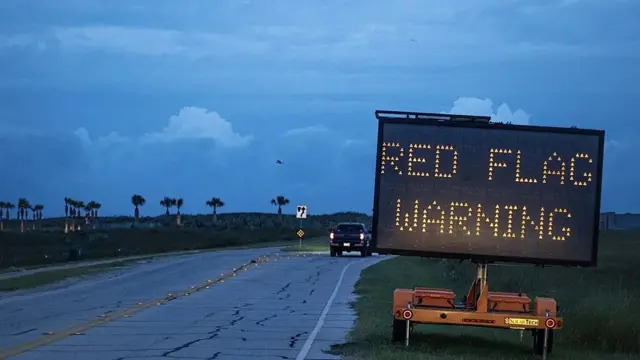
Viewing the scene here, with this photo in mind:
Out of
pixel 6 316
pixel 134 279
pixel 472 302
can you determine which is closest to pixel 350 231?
pixel 134 279

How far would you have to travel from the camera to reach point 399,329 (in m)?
17.0

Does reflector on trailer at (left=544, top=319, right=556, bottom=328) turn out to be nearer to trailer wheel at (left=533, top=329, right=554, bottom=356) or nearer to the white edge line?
trailer wheel at (left=533, top=329, right=554, bottom=356)

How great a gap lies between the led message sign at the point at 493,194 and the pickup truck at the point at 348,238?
137ft

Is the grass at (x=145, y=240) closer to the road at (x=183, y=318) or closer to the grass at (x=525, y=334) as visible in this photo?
the road at (x=183, y=318)

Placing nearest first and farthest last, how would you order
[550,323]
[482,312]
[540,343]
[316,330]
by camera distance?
[550,323] < [482,312] < [540,343] < [316,330]

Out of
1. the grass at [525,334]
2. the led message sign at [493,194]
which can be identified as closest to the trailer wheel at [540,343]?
the grass at [525,334]

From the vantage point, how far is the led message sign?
1566 centimetres

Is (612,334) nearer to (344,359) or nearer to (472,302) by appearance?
(472,302)

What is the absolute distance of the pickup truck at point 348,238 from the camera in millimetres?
57688

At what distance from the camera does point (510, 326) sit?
16.1 meters

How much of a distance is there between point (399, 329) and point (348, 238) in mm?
41010

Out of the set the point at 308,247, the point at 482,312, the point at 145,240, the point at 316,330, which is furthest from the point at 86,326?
the point at 145,240

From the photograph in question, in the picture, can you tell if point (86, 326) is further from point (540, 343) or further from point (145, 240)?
point (145, 240)

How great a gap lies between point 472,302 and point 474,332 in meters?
3.52
